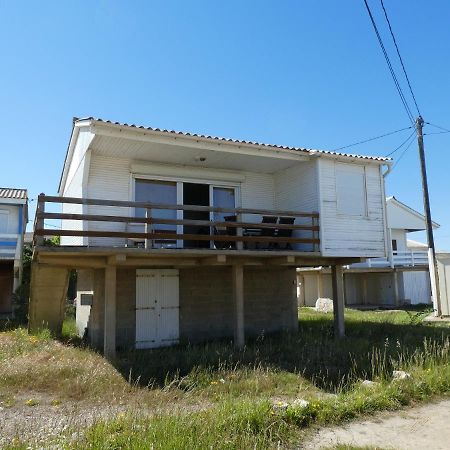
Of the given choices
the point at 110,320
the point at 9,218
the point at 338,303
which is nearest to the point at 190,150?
the point at 110,320

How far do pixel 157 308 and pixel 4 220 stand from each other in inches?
514

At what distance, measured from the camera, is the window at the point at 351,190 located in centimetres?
1192

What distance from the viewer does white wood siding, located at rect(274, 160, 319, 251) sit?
467 inches

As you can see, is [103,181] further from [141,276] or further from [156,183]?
[141,276]

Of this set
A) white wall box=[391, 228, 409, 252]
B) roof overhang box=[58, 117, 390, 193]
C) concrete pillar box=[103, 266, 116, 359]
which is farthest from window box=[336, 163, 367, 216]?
white wall box=[391, 228, 409, 252]

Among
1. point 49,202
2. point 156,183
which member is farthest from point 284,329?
point 49,202

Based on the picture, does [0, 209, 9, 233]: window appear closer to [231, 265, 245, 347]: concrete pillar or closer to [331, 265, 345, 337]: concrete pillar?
[231, 265, 245, 347]: concrete pillar

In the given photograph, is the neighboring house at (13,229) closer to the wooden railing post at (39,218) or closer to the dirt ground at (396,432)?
the wooden railing post at (39,218)

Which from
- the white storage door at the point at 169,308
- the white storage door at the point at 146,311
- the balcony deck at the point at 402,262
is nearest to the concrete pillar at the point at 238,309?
the white storage door at the point at 169,308

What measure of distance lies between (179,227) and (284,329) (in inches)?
191

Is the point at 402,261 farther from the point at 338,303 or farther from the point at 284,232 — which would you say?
the point at 284,232

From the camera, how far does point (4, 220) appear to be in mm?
21328

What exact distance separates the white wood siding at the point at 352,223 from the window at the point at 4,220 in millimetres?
16242

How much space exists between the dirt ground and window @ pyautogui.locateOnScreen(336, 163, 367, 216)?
629 cm
